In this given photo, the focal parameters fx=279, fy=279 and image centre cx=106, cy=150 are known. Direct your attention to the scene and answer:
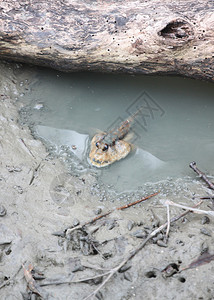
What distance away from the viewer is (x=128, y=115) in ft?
14.6

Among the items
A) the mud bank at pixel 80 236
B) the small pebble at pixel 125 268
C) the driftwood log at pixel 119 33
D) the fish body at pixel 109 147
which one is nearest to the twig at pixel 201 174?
the mud bank at pixel 80 236

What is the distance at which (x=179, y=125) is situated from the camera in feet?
14.0

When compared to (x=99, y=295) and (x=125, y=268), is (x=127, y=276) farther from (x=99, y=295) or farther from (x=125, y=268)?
(x=99, y=295)

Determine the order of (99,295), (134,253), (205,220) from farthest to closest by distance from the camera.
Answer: (205,220) → (134,253) → (99,295)

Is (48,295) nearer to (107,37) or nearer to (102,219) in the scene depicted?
(102,219)

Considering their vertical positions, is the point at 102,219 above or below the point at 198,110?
below

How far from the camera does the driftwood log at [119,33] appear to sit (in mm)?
3406

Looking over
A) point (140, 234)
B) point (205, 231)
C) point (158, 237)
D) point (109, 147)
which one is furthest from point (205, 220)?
point (109, 147)

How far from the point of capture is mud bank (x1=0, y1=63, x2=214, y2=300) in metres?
2.28

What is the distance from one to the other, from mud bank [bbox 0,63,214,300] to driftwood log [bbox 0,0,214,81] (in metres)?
1.36

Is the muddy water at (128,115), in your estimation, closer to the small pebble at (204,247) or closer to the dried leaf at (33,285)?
the small pebble at (204,247)

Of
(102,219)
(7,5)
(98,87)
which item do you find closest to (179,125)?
(98,87)

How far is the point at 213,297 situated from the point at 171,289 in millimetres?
312

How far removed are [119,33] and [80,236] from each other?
258 centimetres
